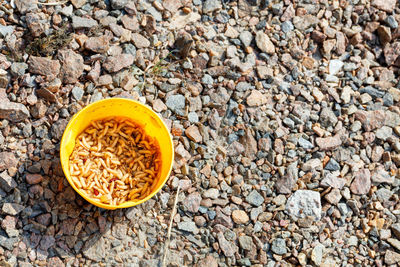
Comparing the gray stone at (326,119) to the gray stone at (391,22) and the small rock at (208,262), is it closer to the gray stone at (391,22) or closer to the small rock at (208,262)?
the gray stone at (391,22)

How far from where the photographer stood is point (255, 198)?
3717 mm

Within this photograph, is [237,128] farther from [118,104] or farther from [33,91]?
[33,91]

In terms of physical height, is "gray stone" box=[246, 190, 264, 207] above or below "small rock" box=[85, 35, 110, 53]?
below

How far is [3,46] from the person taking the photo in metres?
3.64

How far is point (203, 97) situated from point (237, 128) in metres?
0.31

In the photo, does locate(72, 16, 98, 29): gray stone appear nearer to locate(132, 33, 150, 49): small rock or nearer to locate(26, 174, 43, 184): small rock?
locate(132, 33, 150, 49): small rock

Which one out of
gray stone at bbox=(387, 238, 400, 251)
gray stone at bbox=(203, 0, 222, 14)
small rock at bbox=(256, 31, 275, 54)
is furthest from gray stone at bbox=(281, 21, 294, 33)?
gray stone at bbox=(387, 238, 400, 251)

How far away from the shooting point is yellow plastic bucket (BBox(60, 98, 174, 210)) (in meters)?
3.31

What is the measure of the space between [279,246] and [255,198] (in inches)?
13.2

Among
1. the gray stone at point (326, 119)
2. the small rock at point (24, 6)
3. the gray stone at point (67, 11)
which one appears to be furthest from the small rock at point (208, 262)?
the small rock at point (24, 6)

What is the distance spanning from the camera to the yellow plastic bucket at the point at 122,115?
3.31m

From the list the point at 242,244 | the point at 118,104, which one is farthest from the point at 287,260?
the point at 118,104

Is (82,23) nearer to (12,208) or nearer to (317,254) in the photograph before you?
(12,208)

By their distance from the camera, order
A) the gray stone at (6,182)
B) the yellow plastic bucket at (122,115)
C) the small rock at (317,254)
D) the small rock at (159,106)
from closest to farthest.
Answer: the yellow plastic bucket at (122,115)
the gray stone at (6,182)
the small rock at (317,254)
the small rock at (159,106)
